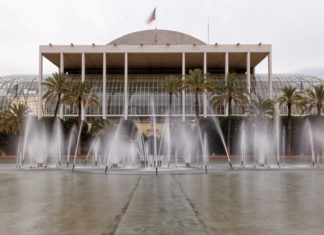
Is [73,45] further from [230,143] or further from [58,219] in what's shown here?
[58,219]

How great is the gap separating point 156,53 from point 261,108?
2371 cm

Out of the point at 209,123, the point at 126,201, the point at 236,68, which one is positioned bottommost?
the point at 126,201

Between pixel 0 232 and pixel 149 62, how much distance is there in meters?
67.2

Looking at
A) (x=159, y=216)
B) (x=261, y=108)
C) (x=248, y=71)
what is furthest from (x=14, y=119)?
(x=159, y=216)

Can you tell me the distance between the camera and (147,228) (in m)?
7.68

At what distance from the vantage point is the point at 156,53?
214 feet

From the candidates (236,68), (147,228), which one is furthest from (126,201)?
(236,68)

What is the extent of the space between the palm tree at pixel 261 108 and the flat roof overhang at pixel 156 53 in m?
15.7

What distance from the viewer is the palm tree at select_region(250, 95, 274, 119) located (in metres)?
51.9

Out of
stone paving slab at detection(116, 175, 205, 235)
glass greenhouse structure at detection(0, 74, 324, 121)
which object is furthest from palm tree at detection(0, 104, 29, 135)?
stone paving slab at detection(116, 175, 205, 235)

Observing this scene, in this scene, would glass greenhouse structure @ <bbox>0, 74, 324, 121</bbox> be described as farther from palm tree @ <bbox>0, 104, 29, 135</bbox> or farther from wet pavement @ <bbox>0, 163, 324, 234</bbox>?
wet pavement @ <bbox>0, 163, 324, 234</bbox>

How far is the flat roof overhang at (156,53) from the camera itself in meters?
64.9

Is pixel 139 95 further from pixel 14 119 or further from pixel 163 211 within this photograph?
pixel 163 211

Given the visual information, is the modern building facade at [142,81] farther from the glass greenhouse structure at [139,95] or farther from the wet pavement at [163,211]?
the wet pavement at [163,211]
